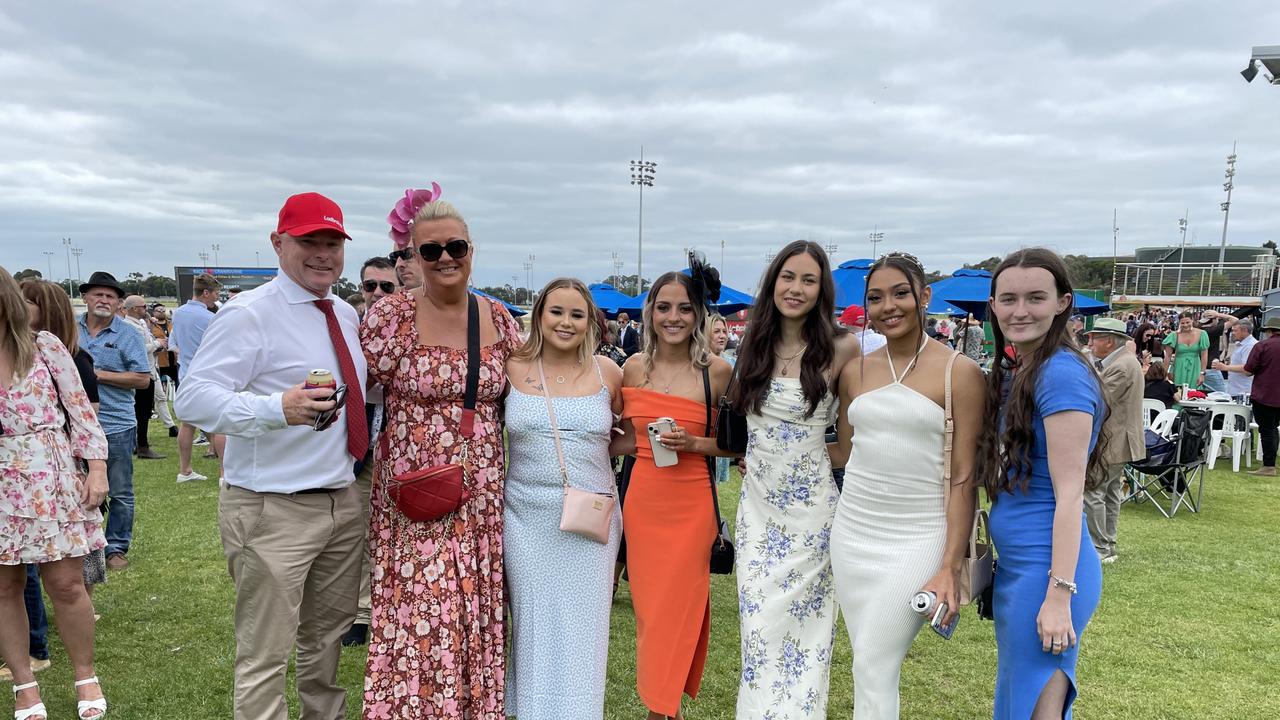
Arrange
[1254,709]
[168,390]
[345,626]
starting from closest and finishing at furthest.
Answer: [345,626] < [1254,709] < [168,390]

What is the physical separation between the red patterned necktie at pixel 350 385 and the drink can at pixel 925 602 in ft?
6.96

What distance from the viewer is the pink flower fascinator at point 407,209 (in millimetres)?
2941

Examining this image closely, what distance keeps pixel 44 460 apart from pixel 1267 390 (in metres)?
13.3

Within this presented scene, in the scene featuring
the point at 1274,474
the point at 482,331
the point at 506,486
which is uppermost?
the point at 482,331

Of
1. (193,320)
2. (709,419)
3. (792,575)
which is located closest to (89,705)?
(709,419)

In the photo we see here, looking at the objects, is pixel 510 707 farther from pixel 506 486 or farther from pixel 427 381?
pixel 427 381

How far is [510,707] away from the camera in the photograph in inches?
121

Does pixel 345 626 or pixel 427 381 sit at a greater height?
pixel 427 381

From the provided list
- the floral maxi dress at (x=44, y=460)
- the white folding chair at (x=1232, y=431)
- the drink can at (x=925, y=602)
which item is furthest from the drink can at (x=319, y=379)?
the white folding chair at (x=1232, y=431)

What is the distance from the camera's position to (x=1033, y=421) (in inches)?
90.7

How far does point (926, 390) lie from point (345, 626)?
2.49 metres

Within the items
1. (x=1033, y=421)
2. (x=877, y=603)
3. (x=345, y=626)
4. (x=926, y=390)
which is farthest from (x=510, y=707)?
(x=1033, y=421)

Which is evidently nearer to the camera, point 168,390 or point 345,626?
point 345,626

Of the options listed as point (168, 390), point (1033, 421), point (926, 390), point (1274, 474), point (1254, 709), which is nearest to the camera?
point (1033, 421)
